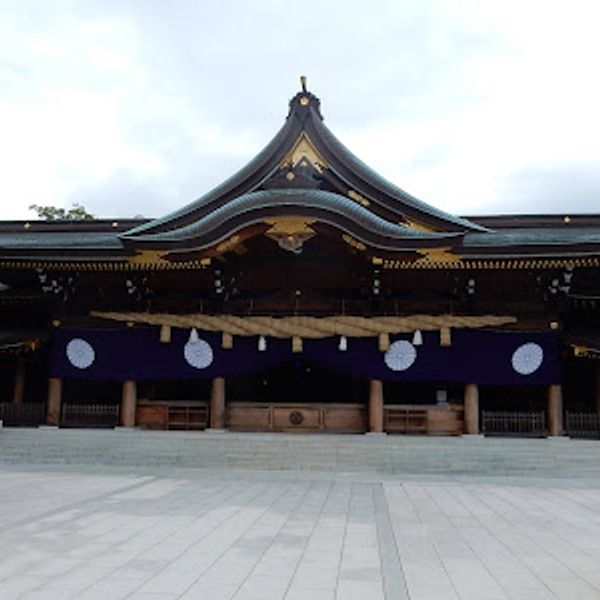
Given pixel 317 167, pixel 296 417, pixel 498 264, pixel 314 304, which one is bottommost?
pixel 296 417

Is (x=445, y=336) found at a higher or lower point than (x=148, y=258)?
lower

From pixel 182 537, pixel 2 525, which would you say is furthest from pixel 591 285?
pixel 2 525

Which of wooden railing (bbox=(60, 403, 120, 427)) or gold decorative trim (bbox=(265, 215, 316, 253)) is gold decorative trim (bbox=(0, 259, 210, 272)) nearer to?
gold decorative trim (bbox=(265, 215, 316, 253))

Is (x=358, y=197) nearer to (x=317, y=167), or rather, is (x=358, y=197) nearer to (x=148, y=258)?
(x=317, y=167)

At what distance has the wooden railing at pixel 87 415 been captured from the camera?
18.1 metres

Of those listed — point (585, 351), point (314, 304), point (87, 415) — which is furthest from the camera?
point (87, 415)

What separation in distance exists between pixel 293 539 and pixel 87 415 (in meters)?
12.8

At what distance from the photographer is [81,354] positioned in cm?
1792

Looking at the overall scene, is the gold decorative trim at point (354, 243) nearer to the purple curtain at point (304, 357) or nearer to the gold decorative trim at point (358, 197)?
the gold decorative trim at point (358, 197)

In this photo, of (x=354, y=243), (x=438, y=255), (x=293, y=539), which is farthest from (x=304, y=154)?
(x=293, y=539)

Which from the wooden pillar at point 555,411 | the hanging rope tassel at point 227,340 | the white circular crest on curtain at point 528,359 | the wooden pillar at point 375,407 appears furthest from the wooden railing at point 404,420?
the hanging rope tassel at point 227,340

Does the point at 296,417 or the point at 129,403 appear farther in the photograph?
the point at 129,403

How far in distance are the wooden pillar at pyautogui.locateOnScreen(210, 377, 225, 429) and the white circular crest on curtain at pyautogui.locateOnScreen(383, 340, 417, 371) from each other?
15.4ft

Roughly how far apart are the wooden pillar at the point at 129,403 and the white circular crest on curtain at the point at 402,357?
7.30 meters
